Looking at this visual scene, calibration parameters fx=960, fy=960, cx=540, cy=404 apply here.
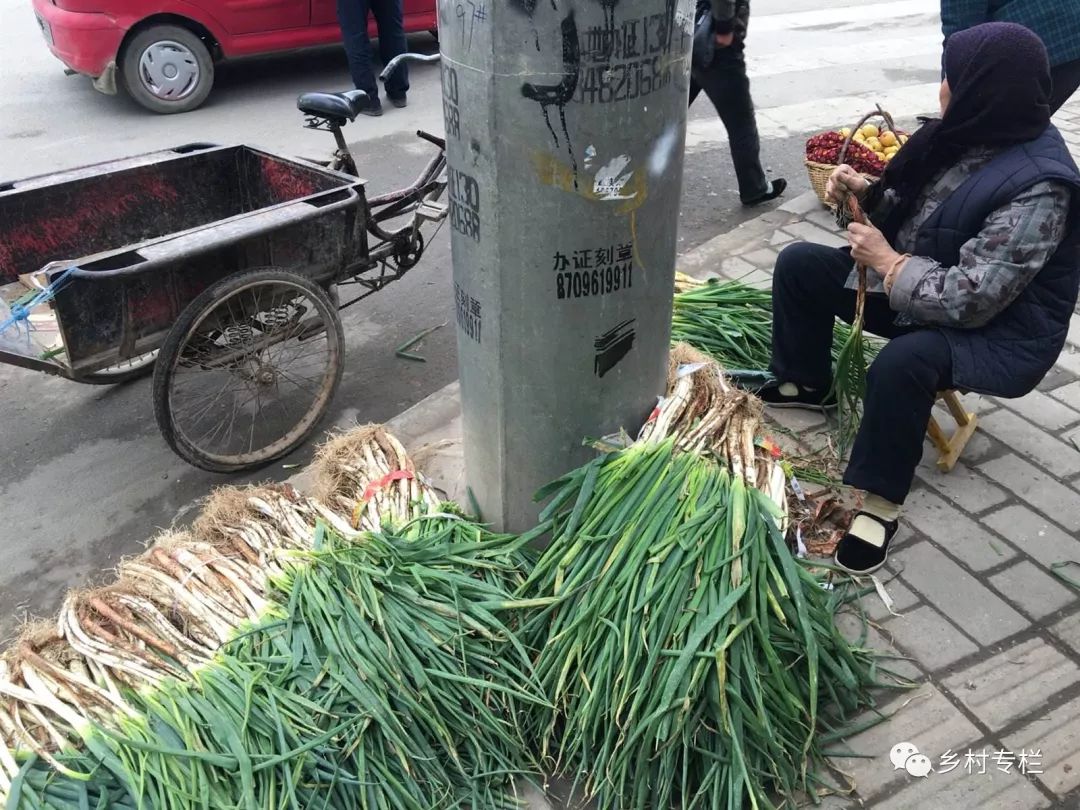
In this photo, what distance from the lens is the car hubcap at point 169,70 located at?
283 inches

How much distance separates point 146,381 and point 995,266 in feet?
11.1

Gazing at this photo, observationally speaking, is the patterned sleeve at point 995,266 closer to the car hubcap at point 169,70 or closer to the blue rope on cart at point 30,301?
the blue rope on cart at point 30,301

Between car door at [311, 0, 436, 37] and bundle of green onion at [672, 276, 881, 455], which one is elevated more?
car door at [311, 0, 436, 37]

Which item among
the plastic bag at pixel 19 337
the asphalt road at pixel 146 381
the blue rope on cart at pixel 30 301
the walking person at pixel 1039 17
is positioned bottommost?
the asphalt road at pixel 146 381

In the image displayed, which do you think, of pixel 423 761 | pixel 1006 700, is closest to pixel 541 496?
pixel 423 761

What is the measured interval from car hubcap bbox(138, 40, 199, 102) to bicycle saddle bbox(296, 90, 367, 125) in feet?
13.2

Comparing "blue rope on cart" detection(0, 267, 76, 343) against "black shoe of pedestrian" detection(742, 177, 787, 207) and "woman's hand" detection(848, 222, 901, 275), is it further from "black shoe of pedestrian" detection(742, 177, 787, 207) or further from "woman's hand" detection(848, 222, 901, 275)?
"black shoe of pedestrian" detection(742, 177, 787, 207)

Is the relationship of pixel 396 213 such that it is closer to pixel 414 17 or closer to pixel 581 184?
pixel 581 184

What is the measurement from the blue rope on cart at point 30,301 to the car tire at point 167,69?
15.3 feet

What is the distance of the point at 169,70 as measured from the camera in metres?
7.26

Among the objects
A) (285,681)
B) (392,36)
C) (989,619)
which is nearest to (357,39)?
(392,36)

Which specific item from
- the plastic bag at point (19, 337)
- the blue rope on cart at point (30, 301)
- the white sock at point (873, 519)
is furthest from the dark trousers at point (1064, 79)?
the plastic bag at point (19, 337)

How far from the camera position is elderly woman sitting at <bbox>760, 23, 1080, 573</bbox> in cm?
254

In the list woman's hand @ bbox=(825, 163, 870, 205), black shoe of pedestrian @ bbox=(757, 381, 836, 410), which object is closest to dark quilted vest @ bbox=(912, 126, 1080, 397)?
woman's hand @ bbox=(825, 163, 870, 205)
